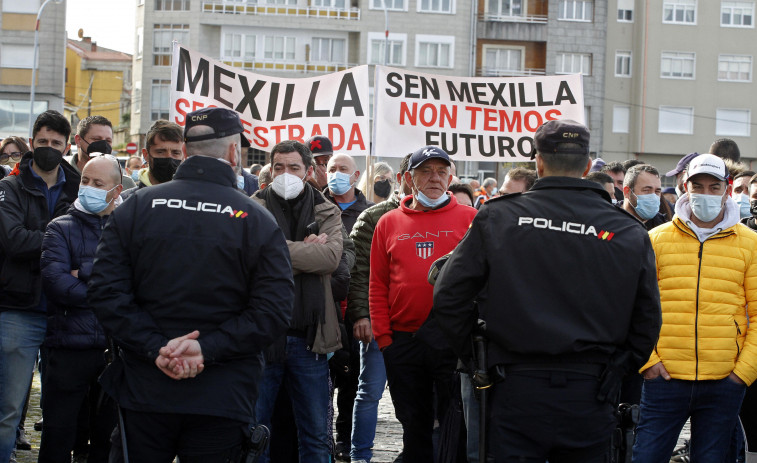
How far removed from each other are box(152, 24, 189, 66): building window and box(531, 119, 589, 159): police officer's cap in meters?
51.0

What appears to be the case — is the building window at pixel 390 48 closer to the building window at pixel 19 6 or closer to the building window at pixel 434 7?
the building window at pixel 434 7

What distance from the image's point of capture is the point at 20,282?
249 inches

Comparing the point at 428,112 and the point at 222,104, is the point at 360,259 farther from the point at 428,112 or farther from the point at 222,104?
the point at 428,112

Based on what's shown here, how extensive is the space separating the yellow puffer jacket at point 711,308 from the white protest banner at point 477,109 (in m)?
5.33

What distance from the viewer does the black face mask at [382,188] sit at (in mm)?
10312

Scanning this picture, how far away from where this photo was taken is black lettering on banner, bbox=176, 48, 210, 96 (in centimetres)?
991

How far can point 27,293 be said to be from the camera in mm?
6320

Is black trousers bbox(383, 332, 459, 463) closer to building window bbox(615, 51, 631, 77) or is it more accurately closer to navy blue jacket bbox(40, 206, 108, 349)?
navy blue jacket bbox(40, 206, 108, 349)

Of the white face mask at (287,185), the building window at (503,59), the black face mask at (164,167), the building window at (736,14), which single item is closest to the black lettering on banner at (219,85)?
the black face mask at (164,167)

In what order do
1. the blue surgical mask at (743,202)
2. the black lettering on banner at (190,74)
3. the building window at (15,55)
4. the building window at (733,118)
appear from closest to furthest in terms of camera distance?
the blue surgical mask at (743,202)
the black lettering on banner at (190,74)
the building window at (15,55)
the building window at (733,118)

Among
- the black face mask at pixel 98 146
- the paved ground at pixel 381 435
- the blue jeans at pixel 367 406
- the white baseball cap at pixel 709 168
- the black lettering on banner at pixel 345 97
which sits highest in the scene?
the black lettering on banner at pixel 345 97

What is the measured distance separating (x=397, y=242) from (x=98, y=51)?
96.0m

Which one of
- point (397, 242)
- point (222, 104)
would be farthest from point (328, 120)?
point (397, 242)

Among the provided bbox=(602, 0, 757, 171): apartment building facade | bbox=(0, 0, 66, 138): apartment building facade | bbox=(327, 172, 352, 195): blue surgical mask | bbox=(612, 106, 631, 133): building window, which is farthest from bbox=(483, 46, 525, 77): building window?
bbox=(327, 172, 352, 195): blue surgical mask
